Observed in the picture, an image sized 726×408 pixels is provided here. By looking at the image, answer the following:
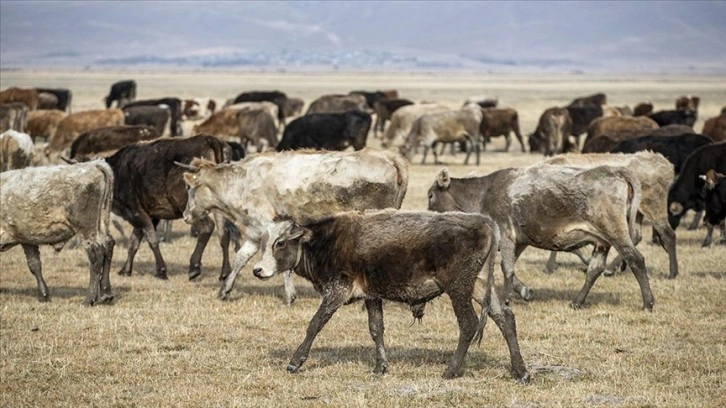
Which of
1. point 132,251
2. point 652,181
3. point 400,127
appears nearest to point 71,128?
point 400,127

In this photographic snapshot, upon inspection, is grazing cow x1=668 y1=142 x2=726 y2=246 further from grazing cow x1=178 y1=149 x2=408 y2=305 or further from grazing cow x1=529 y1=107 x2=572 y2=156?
grazing cow x1=529 y1=107 x2=572 y2=156

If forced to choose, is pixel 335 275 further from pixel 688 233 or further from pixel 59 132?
pixel 59 132

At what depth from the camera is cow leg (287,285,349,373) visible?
9.58m

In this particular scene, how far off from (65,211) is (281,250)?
4.14m

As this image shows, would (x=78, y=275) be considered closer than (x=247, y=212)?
No

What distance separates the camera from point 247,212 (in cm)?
1357

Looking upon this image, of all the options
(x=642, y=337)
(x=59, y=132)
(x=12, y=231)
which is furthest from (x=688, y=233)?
(x=59, y=132)

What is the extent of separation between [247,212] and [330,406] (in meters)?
5.30

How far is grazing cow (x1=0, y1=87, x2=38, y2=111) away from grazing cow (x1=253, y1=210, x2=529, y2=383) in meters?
31.6

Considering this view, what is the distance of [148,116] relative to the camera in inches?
1309

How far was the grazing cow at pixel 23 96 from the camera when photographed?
3895 cm

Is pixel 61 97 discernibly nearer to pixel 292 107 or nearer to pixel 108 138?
pixel 292 107

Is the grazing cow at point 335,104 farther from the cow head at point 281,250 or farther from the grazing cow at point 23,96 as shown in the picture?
the cow head at point 281,250

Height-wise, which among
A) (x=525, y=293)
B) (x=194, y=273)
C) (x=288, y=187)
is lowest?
(x=194, y=273)
